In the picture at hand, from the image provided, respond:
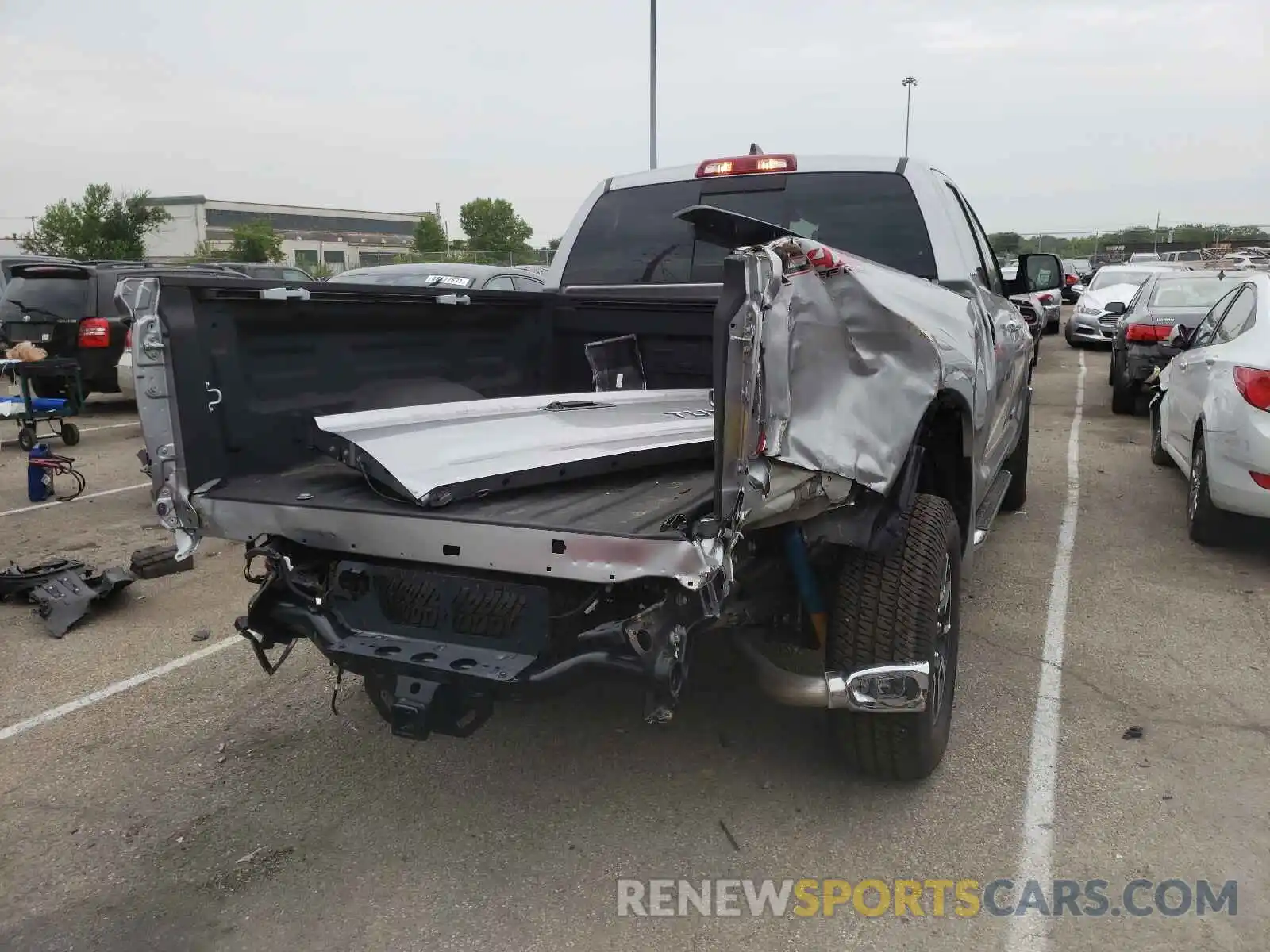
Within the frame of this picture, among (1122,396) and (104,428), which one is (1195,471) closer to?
(1122,396)

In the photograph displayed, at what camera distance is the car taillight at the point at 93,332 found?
1147 cm

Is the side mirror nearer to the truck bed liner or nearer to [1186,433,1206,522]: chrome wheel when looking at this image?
[1186,433,1206,522]: chrome wheel

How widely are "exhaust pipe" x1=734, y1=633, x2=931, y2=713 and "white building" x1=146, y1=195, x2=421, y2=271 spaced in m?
68.5

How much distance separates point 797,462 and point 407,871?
1.72m

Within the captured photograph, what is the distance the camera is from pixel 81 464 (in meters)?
9.35

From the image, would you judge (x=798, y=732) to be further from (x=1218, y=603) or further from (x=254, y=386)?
(x=1218, y=603)

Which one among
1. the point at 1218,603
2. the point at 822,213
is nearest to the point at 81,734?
the point at 822,213

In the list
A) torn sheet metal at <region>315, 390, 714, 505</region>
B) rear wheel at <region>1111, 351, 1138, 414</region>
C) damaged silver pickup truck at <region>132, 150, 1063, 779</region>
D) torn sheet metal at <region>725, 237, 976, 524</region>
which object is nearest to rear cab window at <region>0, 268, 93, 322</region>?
damaged silver pickup truck at <region>132, 150, 1063, 779</region>

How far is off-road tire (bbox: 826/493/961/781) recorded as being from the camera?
307 centimetres

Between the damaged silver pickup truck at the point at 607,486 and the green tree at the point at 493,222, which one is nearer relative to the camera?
the damaged silver pickup truck at the point at 607,486

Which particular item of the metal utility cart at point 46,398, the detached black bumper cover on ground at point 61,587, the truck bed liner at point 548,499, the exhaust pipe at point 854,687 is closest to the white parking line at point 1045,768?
the exhaust pipe at point 854,687

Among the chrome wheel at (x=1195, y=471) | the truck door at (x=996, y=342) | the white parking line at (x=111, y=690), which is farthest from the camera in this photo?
the chrome wheel at (x=1195, y=471)

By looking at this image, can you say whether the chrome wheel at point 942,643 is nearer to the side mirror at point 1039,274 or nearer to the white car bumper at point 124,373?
the side mirror at point 1039,274

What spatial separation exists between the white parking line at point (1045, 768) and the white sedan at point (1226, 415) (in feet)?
2.83
